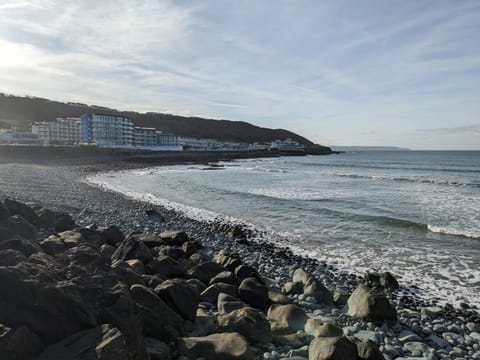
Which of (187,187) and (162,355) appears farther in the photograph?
(187,187)

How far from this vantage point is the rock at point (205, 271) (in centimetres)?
722

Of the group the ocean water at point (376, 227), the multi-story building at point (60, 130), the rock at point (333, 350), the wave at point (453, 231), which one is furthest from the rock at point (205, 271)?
the multi-story building at point (60, 130)

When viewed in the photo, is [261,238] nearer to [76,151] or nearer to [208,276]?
[208,276]

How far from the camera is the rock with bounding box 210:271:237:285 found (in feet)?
22.6

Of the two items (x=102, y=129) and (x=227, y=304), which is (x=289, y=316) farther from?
(x=102, y=129)

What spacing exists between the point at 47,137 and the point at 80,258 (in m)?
97.3

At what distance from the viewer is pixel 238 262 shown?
→ 8055 millimetres

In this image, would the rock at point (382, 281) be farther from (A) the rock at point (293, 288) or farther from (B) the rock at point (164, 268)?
(B) the rock at point (164, 268)

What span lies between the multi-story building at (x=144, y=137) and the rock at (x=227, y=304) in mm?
105738

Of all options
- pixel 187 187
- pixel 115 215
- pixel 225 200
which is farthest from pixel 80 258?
pixel 187 187

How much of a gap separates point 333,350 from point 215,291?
8.79ft

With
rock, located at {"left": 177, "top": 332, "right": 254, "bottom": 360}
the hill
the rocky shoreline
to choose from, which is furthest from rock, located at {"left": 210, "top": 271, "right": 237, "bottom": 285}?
the hill

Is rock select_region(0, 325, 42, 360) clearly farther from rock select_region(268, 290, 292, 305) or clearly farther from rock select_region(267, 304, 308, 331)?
rock select_region(268, 290, 292, 305)

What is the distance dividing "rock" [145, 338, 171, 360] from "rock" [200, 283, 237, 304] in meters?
2.15
